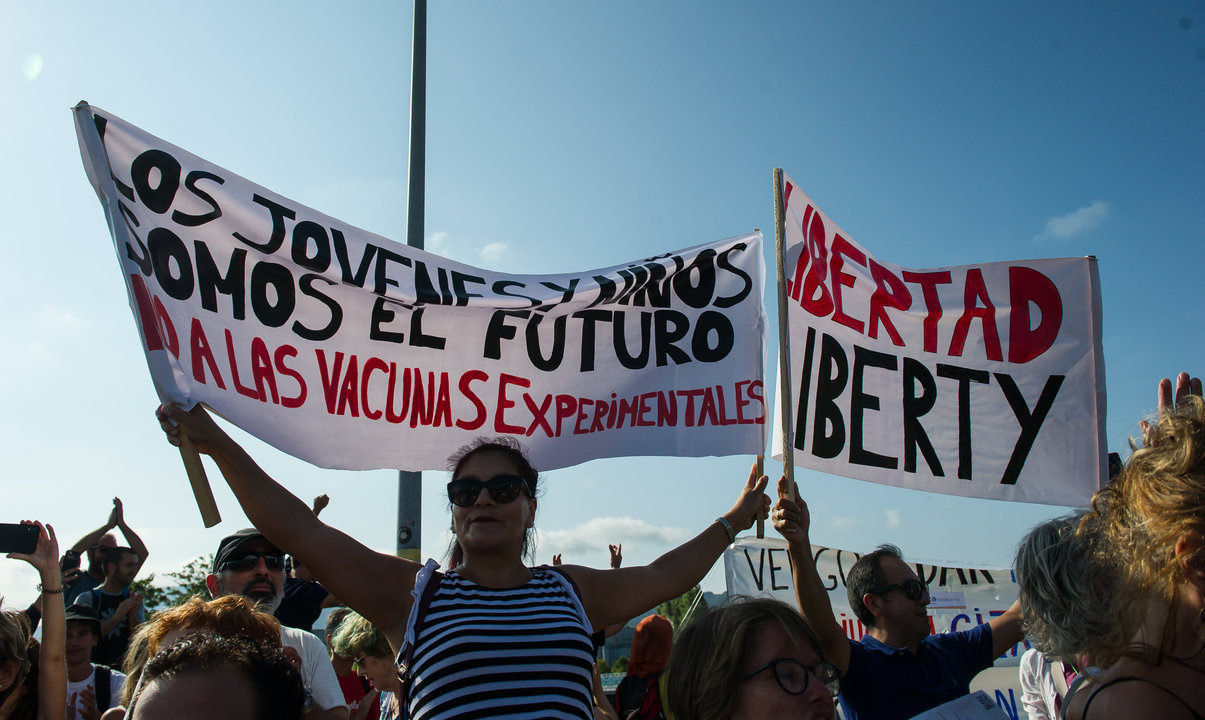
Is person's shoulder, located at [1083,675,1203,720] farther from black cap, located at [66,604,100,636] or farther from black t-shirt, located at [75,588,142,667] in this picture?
black t-shirt, located at [75,588,142,667]

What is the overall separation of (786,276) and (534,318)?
133 cm

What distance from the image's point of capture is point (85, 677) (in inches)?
166

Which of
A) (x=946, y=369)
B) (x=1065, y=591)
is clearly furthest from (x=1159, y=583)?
(x=946, y=369)

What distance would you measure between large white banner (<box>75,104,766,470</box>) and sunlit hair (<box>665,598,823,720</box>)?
6.84 ft

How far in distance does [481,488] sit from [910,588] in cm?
200

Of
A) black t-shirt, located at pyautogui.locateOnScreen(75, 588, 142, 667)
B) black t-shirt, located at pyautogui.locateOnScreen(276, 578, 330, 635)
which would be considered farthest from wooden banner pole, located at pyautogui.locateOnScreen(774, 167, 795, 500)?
black t-shirt, located at pyautogui.locateOnScreen(75, 588, 142, 667)

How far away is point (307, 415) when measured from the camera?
380cm

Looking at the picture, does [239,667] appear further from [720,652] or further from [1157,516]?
[1157,516]

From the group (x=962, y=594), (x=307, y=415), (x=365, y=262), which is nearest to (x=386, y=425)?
(x=307, y=415)

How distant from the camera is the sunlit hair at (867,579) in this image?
3742 millimetres

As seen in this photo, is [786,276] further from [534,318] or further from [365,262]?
Result: [365,262]

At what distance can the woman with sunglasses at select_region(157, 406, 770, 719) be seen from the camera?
7.65ft

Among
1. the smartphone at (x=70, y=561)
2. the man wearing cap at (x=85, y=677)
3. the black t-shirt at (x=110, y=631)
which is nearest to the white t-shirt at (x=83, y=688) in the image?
the man wearing cap at (x=85, y=677)

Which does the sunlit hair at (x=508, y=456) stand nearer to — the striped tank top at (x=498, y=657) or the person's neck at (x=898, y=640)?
the striped tank top at (x=498, y=657)
